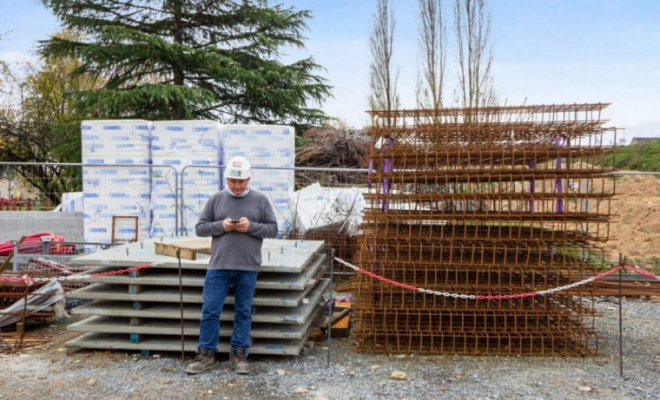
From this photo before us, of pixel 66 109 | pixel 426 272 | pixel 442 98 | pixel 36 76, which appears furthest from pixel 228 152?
pixel 36 76

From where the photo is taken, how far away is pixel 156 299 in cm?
579

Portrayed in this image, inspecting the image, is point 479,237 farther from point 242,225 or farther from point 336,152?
point 336,152

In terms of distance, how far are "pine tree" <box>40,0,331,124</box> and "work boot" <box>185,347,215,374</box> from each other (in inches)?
458

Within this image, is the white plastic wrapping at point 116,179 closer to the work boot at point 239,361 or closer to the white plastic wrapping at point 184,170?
the white plastic wrapping at point 184,170

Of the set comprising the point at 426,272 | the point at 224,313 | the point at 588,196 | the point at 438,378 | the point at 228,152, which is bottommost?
the point at 438,378

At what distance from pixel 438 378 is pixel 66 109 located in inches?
969

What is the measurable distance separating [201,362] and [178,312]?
70cm

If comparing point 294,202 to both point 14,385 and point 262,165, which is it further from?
point 14,385

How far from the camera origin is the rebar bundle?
5879 millimetres

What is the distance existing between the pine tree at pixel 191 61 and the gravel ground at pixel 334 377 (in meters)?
11.3

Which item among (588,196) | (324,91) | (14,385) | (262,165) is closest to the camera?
(14,385)

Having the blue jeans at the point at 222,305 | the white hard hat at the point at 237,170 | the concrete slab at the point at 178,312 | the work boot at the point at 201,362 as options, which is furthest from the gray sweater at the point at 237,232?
the work boot at the point at 201,362

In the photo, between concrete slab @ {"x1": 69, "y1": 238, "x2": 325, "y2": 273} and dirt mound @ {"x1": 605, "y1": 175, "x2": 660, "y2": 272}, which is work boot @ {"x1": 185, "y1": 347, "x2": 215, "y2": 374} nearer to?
concrete slab @ {"x1": 69, "y1": 238, "x2": 325, "y2": 273}

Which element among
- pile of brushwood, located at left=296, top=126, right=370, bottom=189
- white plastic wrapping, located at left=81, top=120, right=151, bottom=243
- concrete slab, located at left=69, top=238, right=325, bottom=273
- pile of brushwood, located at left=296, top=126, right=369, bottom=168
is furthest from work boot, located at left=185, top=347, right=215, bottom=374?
A: pile of brushwood, located at left=296, top=126, right=369, bottom=168
